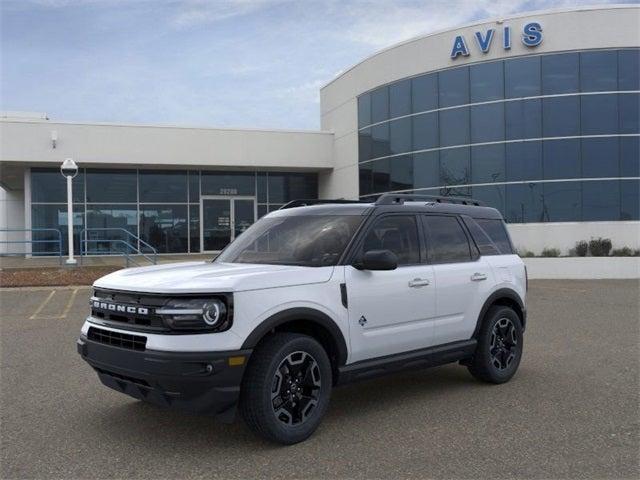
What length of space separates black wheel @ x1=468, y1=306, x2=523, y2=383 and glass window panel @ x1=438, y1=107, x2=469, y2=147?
17.1 m

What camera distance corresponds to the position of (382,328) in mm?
5277

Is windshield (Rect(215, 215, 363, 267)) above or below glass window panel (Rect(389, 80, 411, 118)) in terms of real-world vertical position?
below

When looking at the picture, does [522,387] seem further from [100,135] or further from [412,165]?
[100,135]

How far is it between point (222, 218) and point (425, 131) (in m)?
9.77

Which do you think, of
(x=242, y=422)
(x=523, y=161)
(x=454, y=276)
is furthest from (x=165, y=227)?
(x=242, y=422)

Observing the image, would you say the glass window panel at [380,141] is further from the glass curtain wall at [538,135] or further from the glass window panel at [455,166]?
the glass window panel at [455,166]

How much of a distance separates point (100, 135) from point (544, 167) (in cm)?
1690

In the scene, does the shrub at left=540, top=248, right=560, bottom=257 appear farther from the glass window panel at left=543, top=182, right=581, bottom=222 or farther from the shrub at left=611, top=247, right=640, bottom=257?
the shrub at left=611, top=247, right=640, bottom=257

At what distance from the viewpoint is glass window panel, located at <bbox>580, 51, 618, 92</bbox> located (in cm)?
2116

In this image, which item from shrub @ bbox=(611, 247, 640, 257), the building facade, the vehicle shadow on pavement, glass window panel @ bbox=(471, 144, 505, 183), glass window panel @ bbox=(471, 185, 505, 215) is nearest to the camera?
the vehicle shadow on pavement

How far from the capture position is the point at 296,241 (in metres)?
5.51

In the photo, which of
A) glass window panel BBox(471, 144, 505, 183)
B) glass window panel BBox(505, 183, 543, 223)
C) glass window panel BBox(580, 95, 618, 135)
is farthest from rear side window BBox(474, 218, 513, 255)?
glass window panel BBox(580, 95, 618, 135)

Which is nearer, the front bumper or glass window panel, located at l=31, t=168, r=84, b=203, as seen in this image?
the front bumper

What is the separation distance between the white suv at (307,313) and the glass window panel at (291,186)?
22.1 meters
